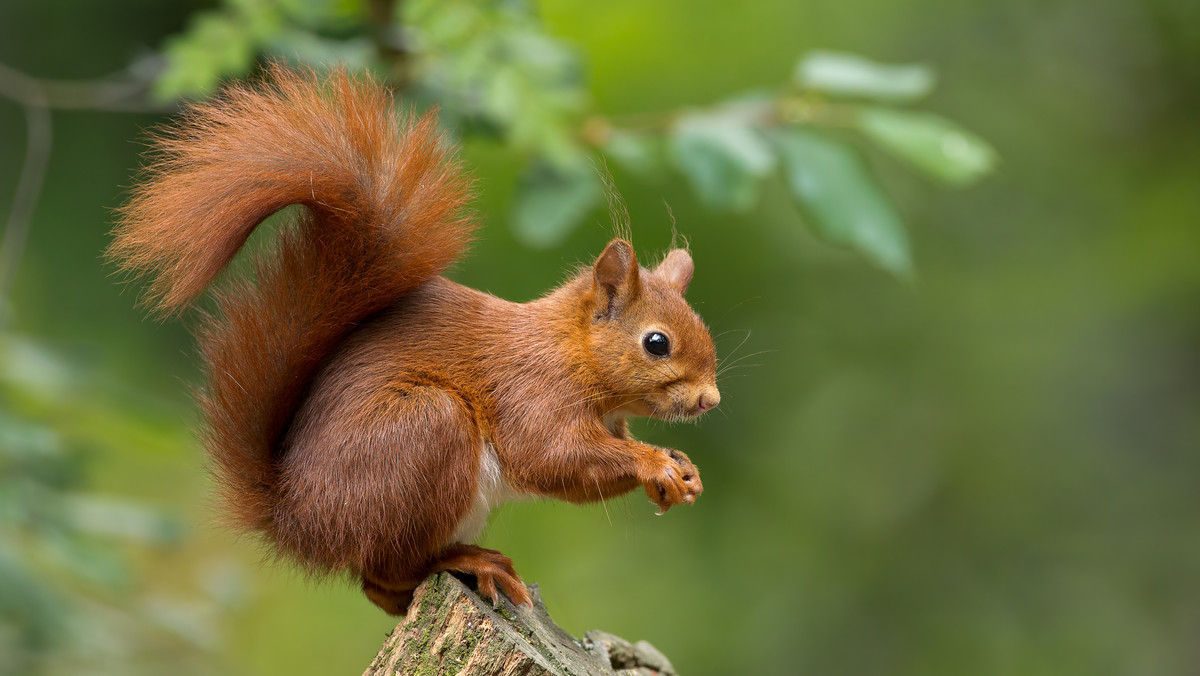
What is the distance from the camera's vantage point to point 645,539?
4.71 metres

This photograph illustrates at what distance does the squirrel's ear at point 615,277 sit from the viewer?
1916mm

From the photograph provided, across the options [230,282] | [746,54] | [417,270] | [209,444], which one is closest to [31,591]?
[209,444]

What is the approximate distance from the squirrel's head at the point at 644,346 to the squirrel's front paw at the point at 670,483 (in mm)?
160

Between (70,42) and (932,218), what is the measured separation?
3760 mm

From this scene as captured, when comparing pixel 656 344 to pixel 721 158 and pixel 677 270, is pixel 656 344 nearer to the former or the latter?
pixel 677 270

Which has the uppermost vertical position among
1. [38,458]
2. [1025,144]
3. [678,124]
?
[1025,144]

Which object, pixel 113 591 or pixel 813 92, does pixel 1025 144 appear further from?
pixel 113 591

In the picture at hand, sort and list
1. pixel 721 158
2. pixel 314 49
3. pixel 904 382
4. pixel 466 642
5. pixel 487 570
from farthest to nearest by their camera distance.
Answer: pixel 904 382
pixel 314 49
pixel 721 158
pixel 487 570
pixel 466 642

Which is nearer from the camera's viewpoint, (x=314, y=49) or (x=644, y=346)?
(x=644, y=346)

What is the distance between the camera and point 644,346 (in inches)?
75.6

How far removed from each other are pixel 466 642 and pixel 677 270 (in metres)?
0.90

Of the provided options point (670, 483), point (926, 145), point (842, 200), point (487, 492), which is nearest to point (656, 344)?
point (670, 483)

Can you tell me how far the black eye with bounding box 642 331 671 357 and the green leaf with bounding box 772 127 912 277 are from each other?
69 centimetres

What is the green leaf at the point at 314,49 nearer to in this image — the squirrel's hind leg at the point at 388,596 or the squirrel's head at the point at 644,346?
the squirrel's head at the point at 644,346
